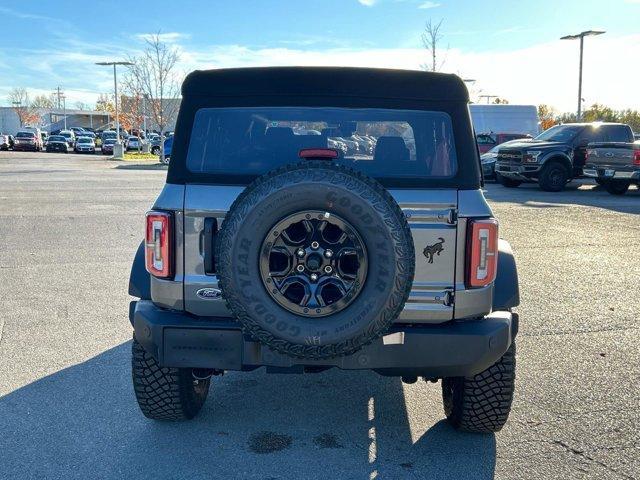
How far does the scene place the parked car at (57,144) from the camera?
173ft

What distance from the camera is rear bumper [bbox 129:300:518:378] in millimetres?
2988

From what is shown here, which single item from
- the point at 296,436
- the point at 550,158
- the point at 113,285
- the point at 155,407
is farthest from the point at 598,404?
the point at 550,158

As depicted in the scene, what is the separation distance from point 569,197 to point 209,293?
623 inches

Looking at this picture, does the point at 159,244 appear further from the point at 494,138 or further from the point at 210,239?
the point at 494,138

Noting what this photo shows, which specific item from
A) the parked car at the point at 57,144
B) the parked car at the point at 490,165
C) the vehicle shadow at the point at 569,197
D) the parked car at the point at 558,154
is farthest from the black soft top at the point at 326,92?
the parked car at the point at 57,144

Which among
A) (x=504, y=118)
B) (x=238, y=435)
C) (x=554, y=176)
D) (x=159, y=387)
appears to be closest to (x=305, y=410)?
(x=238, y=435)

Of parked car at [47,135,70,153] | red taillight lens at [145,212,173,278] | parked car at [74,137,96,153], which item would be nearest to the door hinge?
red taillight lens at [145,212,173,278]

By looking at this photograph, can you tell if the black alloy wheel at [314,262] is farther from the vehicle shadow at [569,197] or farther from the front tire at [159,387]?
the vehicle shadow at [569,197]

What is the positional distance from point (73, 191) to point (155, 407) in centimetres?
1517

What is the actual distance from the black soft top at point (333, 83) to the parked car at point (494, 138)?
23.0 metres

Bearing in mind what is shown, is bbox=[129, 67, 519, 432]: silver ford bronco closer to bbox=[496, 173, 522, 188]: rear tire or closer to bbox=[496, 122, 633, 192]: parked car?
bbox=[496, 122, 633, 192]: parked car

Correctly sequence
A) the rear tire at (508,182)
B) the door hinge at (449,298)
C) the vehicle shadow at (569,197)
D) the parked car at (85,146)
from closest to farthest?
1. the door hinge at (449,298)
2. the vehicle shadow at (569,197)
3. the rear tire at (508,182)
4. the parked car at (85,146)

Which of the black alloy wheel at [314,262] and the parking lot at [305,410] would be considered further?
the parking lot at [305,410]

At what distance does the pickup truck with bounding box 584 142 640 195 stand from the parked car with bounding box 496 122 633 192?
0.90m
